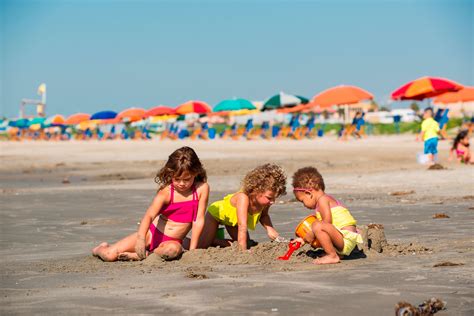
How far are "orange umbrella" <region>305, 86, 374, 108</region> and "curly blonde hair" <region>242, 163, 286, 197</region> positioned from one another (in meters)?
33.7

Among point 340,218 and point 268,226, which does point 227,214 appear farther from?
point 340,218

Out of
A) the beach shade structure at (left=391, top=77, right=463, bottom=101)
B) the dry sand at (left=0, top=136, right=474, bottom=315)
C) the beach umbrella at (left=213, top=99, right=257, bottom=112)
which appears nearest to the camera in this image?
the dry sand at (left=0, top=136, right=474, bottom=315)

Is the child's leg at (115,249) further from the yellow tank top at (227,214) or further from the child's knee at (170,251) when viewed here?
the yellow tank top at (227,214)

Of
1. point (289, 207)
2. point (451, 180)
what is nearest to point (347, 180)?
point (451, 180)

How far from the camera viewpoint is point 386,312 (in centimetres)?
403

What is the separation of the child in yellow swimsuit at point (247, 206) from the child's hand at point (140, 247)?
563 millimetres

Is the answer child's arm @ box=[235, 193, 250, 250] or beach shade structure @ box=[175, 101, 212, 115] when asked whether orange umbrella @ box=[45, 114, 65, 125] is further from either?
child's arm @ box=[235, 193, 250, 250]

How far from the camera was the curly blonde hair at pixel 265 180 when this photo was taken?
6516 millimetres

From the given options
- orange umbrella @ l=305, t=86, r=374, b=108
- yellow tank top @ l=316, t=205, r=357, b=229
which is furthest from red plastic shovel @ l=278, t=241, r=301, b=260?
orange umbrella @ l=305, t=86, r=374, b=108

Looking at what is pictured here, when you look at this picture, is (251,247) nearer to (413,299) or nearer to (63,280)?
(63,280)

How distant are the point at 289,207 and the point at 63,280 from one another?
5.05m

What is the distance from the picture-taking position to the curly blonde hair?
6.52 m

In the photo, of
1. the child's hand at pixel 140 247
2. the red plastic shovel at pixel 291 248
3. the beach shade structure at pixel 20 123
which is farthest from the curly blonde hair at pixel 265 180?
the beach shade structure at pixel 20 123

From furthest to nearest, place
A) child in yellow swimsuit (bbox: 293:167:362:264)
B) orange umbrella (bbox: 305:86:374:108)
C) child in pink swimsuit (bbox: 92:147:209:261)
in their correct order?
1. orange umbrella (bbox: 305:86:374:108)
2. child in pink swimsuit (bbox: 92:147:209:261)
3. child in yellow swimsuit (bbox: 293:167:362:264)
